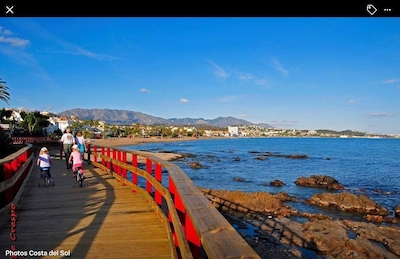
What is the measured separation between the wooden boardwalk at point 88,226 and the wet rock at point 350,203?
13.4 meters

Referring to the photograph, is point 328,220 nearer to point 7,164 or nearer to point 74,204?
point 74,204

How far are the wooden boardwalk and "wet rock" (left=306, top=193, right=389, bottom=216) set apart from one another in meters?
13.4

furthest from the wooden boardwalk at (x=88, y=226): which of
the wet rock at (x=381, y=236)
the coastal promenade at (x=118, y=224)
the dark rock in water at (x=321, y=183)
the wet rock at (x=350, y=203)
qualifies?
the dark rock in water at (x=321, y=183)

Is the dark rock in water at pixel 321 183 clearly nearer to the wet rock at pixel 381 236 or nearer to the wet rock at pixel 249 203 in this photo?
the wet rock at pixel 249 203

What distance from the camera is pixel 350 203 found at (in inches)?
655

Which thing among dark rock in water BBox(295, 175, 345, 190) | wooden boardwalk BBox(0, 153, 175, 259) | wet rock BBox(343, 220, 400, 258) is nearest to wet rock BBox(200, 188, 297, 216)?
wet rock BBox(343, 220, 400, 258)

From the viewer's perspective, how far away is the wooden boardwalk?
12.7 ft

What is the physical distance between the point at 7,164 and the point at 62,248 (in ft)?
9.60

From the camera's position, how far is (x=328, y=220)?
44.8 feet

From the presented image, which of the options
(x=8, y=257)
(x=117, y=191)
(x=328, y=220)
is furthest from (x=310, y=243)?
(x=8, y=257)

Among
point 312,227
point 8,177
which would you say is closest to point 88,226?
point 8,177

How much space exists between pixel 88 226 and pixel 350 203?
628 inches
